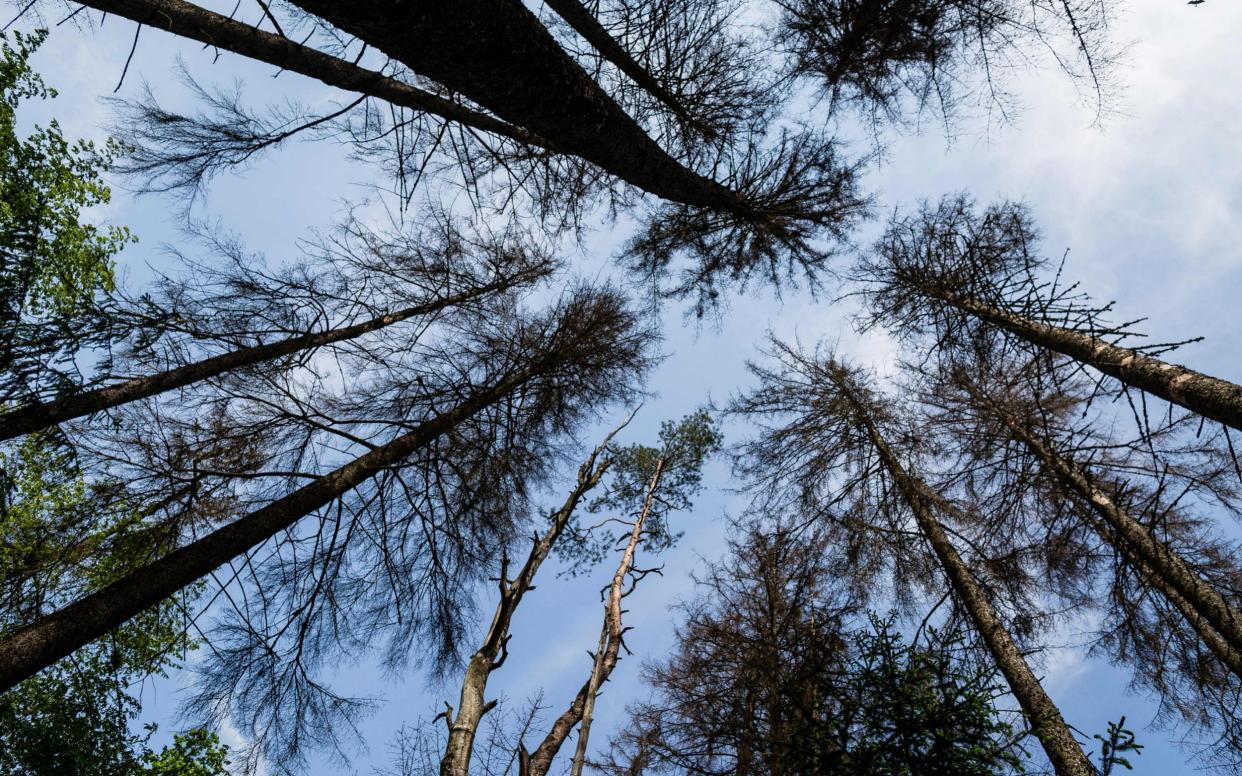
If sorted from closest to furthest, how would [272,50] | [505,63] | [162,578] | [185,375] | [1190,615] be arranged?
[505,63], [162,578], [272,50], [185,375], [1190,615]

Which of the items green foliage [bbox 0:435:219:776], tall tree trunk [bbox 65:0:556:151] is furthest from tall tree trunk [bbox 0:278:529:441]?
tall tree trunk [bbox 65:0:556:151]

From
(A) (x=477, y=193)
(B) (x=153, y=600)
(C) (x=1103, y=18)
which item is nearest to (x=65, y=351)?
(B) (x=153, y=600)

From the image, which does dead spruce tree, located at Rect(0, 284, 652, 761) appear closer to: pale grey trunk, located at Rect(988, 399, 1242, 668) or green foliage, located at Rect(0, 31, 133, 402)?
green foliage, located at Rect(0, 31, 133, 402)

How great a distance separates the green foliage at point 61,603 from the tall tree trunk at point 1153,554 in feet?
28.1

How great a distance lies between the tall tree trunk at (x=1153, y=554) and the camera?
4.80 meters

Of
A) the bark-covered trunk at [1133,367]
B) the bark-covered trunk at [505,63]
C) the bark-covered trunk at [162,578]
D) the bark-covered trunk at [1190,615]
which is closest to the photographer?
the bark-covered trunk at [505,63]

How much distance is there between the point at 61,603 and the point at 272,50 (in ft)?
17.5

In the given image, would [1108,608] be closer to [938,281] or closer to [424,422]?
[938,281]

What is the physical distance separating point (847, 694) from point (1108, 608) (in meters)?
5.94

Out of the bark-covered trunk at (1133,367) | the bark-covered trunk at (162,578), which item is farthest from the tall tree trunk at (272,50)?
the bark-covered trunk at (1133,367)

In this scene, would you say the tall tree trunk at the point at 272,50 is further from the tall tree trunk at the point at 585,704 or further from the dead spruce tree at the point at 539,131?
the tall tree trunk at the point at 585,704

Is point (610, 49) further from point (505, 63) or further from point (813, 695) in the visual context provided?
point (813, 695)

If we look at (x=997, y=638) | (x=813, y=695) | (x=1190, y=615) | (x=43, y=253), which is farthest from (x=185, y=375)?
(x=1190, y=615)

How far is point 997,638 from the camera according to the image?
5.23 m
